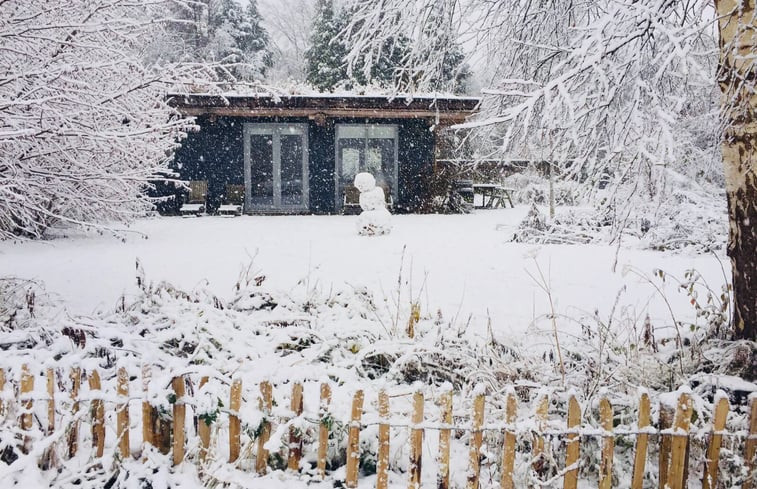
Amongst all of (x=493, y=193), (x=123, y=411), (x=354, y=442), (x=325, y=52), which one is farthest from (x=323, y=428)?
(x=325, y=52)

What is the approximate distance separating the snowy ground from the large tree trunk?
61 cm

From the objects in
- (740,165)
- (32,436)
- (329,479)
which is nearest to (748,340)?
(740,165)

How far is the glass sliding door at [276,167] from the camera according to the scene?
16203mm

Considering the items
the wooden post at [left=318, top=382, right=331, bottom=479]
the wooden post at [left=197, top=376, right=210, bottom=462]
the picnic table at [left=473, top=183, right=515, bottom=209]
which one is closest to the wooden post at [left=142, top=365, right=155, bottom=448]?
the wooden post at [left=197, top=376, right=210, bottom=462]

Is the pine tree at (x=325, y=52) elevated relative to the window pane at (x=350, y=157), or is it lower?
elevated

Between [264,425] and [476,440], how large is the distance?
889 millimetres

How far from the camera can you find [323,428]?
2.29m

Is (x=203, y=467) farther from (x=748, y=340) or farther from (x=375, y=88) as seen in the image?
(x=375, y=88)

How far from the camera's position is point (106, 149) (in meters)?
4.25

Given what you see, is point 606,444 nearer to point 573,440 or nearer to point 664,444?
point 573,440

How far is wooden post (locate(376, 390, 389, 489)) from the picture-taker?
223cm

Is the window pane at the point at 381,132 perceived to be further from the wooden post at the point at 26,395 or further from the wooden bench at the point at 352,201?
the wooden post at the point at 26,395

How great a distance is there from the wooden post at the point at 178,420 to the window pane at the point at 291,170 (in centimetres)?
1429

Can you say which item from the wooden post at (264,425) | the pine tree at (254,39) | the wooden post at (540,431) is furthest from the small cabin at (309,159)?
the pine tree at (254,39)
